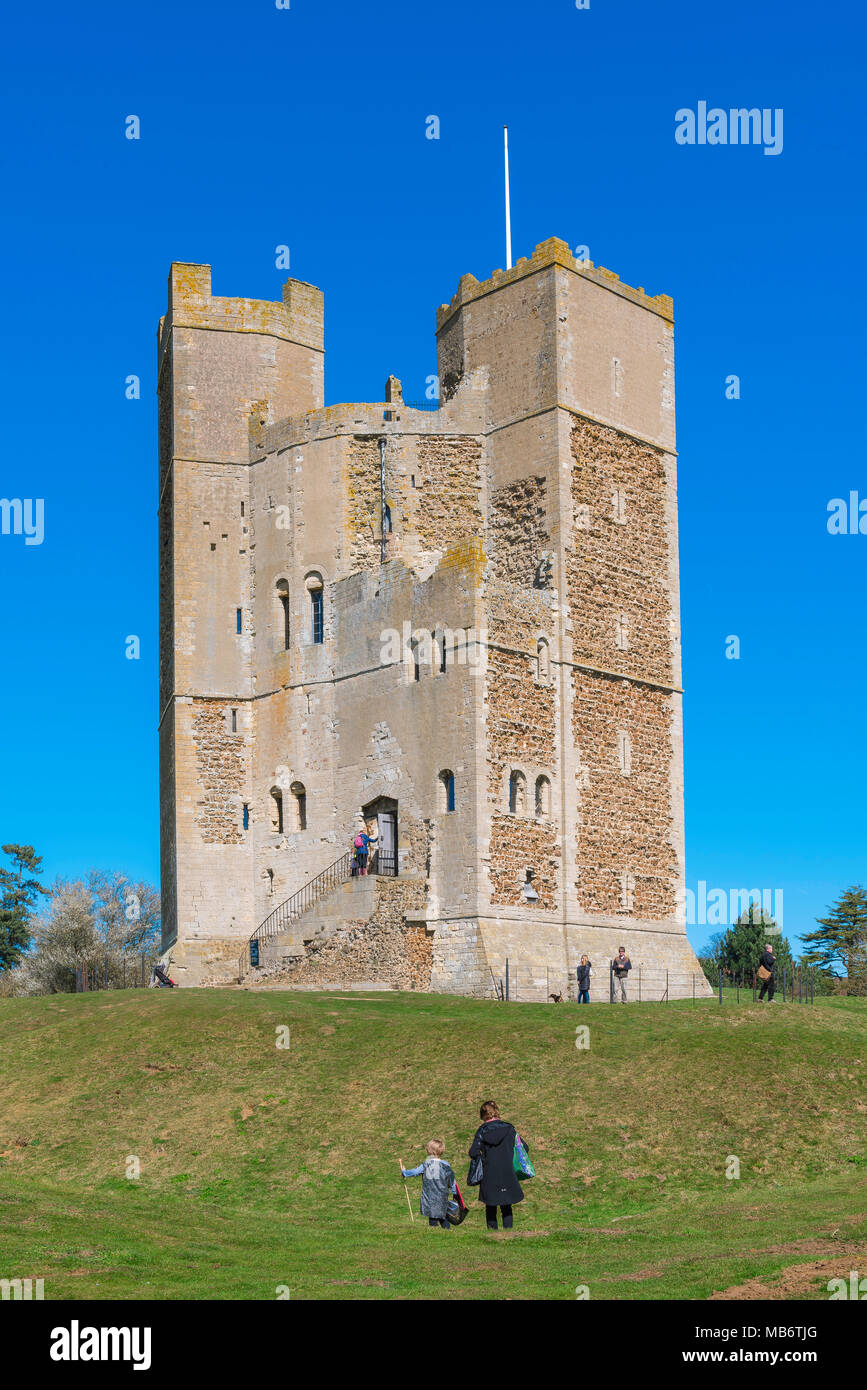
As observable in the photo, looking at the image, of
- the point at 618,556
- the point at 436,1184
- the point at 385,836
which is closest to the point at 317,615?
the point at 385,836

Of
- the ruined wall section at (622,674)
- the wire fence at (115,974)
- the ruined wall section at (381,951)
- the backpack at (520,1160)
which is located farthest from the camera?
the wire fence at (115,974)

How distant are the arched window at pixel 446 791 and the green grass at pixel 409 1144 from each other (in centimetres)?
672

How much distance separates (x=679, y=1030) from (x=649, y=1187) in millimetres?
7499

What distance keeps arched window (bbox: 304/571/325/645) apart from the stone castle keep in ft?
0.24

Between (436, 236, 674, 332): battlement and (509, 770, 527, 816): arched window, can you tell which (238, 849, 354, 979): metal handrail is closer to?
(509, 770, 527, 816): arched window

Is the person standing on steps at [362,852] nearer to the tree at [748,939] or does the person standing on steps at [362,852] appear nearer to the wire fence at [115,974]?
the wire fence at [115,974]

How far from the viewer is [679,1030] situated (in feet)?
97.7

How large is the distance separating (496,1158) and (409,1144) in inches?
246

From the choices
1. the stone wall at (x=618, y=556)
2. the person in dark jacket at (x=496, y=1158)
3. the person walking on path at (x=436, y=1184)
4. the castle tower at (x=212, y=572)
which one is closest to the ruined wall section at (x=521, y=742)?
the stone wall at (x=618, y=556)

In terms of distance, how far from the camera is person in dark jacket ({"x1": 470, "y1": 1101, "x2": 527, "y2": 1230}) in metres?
18.6

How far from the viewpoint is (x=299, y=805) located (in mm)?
46938

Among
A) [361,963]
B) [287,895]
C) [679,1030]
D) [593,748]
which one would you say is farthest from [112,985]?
[679,1030]

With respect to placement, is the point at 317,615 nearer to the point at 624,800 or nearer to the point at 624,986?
the point at 624,800

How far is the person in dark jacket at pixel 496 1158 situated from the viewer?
18.6m
